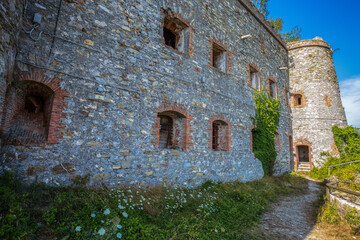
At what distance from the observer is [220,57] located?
848 centimetres

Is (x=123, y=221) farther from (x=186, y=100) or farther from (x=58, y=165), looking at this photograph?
A: (x=186, y=100)

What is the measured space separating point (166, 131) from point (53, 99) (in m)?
3.32

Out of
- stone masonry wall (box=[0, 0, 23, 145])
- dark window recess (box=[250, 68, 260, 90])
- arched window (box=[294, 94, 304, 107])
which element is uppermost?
arched window (box=[294, 94, 304, 107])

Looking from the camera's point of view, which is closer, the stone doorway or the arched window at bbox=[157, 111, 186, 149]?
the arched window at bbox=[157, 111, 186, 149]

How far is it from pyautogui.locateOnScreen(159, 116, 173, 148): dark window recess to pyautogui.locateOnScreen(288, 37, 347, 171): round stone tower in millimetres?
12522

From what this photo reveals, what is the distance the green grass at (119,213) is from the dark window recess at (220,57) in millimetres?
5298

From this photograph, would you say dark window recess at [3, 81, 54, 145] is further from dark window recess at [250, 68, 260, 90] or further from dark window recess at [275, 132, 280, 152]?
dark window recess at [275, 132, 280, 152]

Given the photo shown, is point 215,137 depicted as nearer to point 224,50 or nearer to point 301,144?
point 224,50

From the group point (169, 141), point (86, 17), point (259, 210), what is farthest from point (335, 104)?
point (86, 17)

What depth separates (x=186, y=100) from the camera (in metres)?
6.39

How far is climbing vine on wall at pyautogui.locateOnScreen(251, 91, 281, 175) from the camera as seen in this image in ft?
31.5

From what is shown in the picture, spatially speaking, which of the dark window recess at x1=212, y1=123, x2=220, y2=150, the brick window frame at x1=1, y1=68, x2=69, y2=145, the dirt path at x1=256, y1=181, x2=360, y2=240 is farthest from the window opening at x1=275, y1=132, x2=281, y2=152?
the brick window frame at x1=1, y1=68, x2=69, y2=145

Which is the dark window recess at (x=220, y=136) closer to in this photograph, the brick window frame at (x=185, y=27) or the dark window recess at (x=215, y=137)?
the dark window recess at (x=215, y=137)

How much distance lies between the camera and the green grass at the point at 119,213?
110 inches
